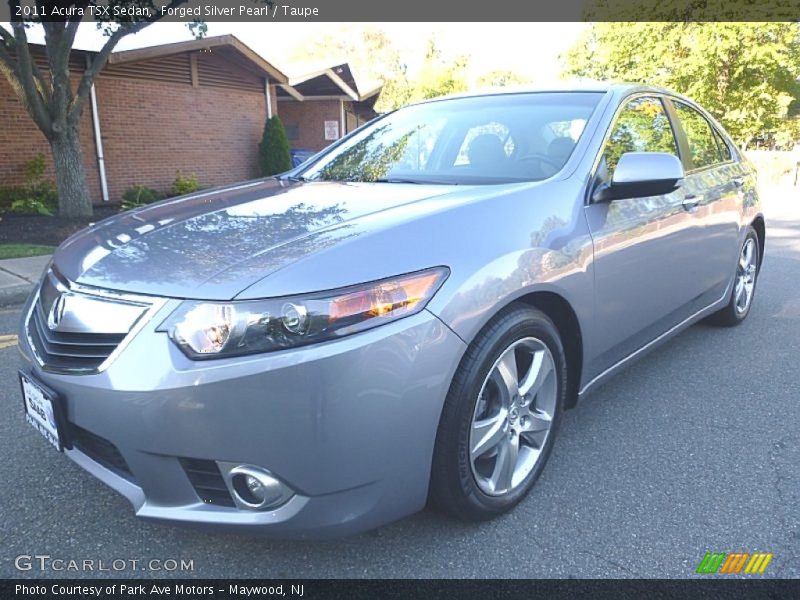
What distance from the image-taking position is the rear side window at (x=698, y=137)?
12.1 ft

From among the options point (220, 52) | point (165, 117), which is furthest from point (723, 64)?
point (165, 117)

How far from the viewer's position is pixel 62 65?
28.5ft

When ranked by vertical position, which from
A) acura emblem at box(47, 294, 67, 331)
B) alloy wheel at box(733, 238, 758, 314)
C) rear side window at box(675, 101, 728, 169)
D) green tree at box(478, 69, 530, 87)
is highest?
green tree at box(478, 69, 530, 87)

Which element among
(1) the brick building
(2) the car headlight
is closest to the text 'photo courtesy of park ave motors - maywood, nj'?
(2) the car headlight

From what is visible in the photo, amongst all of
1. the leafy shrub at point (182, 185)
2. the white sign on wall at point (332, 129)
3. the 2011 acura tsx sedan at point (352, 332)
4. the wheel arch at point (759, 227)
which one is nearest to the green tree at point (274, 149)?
the leafy shrub at point (182, 185)

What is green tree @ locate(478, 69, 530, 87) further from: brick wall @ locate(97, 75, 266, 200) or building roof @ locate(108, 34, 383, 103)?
brick wall @ locate(97, 75, 266, 200)

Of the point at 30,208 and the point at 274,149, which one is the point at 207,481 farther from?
the point at 274,149

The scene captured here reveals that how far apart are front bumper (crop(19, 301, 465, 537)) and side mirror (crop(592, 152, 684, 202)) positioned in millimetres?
1173

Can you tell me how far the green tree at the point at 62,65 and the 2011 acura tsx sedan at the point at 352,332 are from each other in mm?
6988

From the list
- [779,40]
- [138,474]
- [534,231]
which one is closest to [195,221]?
[138,474]

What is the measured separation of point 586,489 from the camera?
8.13 ft

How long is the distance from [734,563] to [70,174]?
976 cm

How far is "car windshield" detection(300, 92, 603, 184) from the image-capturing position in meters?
2.77

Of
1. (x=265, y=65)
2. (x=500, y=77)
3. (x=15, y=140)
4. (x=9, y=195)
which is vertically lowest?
(x=9, y=195)
